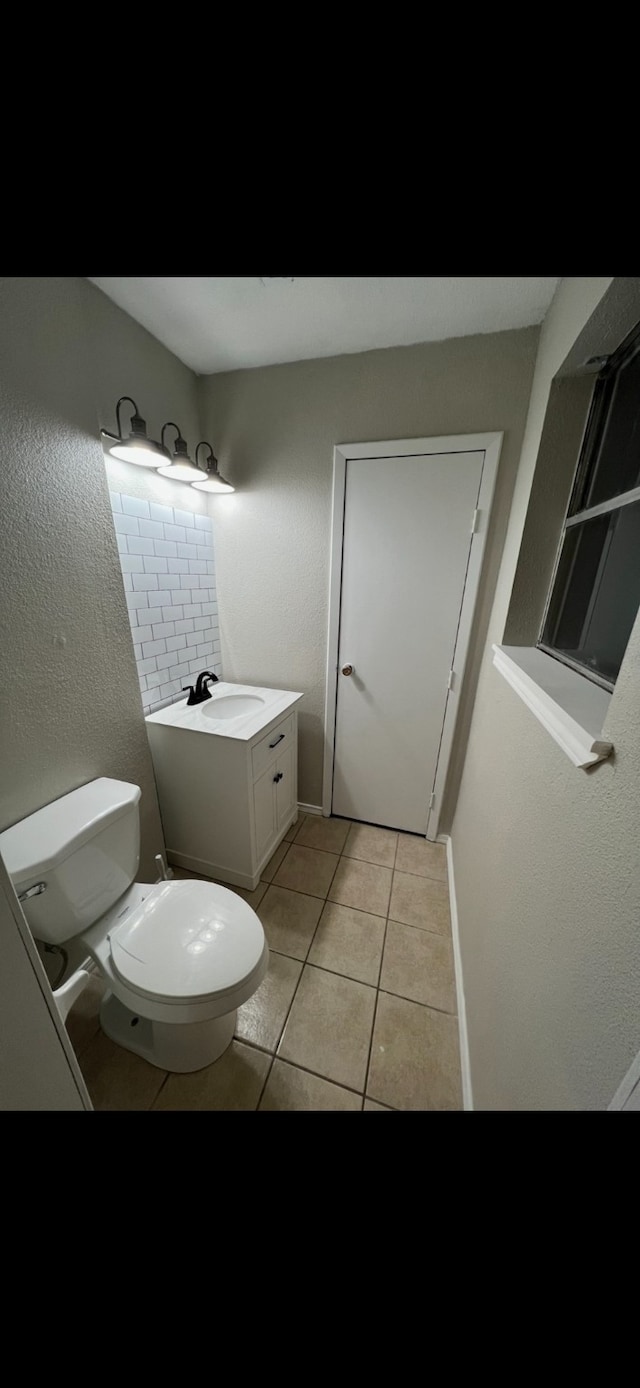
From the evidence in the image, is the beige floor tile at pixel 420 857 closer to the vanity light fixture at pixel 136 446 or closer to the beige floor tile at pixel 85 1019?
the beige floor tile at pixel 85 1019

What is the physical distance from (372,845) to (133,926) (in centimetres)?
111

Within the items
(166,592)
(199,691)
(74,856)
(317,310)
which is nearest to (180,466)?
(166,592)

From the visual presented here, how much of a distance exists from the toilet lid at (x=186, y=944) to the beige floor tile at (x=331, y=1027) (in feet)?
1.31

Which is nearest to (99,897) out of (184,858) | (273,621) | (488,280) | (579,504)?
(184,858)

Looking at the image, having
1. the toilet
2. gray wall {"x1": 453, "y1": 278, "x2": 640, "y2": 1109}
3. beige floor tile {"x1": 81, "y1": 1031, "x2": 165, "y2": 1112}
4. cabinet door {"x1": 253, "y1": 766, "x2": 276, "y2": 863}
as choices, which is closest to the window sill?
gray wall {"x1": 453, "y1": 278, "x2": 640, "y2": 1109}

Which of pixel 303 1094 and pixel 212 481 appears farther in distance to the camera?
pixel 212 481

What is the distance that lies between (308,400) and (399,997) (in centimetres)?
223

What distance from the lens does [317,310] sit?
3.78 ft

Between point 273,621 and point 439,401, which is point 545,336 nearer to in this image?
point 439,401

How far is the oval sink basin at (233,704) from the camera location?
5.33 ft

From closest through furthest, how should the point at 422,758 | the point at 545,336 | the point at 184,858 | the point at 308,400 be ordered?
the point at 545,336 → the point at 308,400 → the point at 184,858 → the point at 422,758

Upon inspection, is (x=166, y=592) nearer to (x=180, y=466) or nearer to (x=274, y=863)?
(x=180, y=466)

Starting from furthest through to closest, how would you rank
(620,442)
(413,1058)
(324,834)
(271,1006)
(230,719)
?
1. (324,834)
2. (230,719)
3. (271,1006)
4. (413,1058)
5. (620,442)

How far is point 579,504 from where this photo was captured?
3.42 feet
